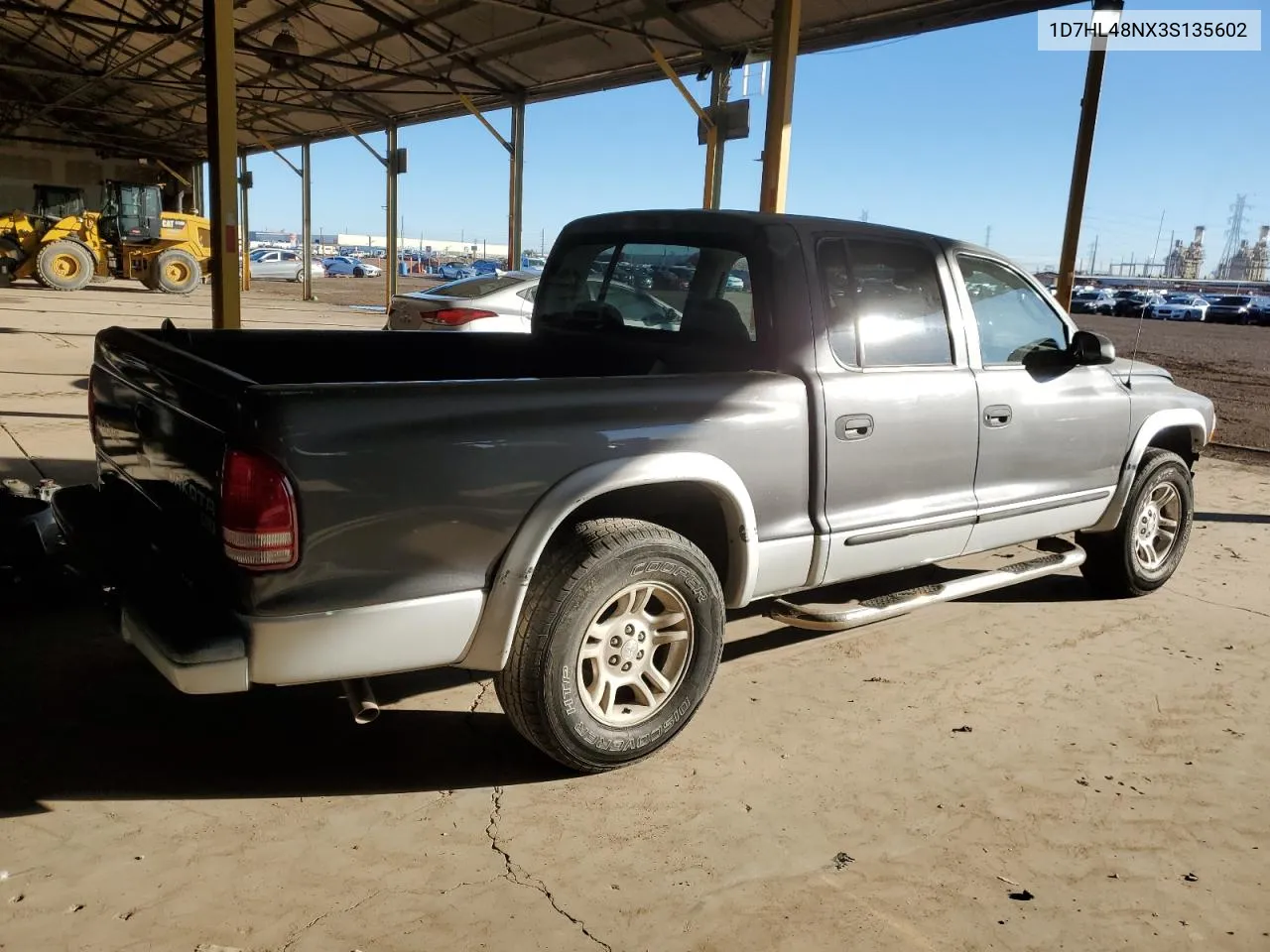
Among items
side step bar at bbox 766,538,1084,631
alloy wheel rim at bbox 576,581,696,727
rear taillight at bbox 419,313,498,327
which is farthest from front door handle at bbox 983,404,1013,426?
rear taillight at bbox 419,313,498,327

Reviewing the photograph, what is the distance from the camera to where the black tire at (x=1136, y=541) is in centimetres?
508

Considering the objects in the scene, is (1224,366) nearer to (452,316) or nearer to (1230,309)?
(452,316)

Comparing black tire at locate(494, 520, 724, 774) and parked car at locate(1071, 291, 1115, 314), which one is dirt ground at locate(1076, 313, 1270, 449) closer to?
black tire at locate(494, 520, 724, 774)

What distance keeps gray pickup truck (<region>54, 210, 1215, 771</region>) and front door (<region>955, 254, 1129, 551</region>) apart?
0.05 feet

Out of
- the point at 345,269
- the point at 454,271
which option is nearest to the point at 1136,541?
the point at 345,269

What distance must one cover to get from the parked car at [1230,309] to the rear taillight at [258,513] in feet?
156

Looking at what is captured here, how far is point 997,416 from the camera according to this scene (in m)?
4.17

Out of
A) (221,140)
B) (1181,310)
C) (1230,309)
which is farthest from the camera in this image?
(1181,310)

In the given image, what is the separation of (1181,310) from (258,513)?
48556mm

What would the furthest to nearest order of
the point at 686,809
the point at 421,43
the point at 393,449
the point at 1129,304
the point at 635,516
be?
1. the point at 1129,304
2. the point at 421,43
3. the point at 635,516
4. the point at 686,809
5. the point at 393,449

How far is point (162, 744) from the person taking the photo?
3.29 metres

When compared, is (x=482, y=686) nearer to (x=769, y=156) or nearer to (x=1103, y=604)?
(x=1103, y=604)

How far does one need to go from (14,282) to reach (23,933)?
97.2 ft

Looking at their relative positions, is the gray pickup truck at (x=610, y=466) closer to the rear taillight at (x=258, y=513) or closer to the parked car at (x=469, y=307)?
the rear taillight at (x=258, y=513)
